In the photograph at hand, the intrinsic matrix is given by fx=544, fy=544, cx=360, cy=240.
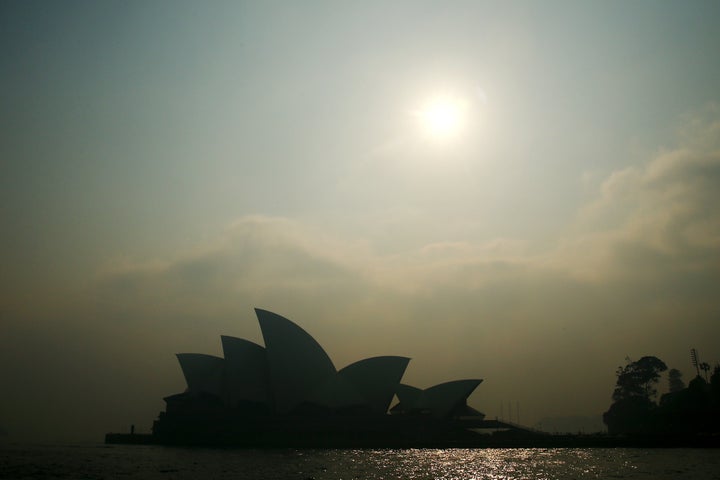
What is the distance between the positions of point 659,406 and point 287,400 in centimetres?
5960

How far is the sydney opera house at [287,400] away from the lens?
187 ft

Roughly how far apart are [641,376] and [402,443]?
5089 centimetres

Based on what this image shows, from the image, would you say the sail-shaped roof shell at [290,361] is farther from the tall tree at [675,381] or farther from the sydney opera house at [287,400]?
the tall tree at [675,381]

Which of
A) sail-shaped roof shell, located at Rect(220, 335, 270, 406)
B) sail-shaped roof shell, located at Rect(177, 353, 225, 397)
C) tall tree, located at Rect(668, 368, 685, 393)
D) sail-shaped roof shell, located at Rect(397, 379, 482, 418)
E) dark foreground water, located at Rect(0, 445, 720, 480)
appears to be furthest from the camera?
tall tree, located at Rect(668, 368, 685, 393)

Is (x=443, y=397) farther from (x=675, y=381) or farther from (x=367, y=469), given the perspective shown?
Result: (x=675, y=381)

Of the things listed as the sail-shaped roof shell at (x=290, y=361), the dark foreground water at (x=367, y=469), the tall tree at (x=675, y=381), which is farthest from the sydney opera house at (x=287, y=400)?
the tall tree at (x=675, y=381)

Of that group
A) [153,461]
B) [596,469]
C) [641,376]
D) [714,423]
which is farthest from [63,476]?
[641,376]

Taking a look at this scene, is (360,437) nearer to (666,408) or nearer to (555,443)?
(555,443)

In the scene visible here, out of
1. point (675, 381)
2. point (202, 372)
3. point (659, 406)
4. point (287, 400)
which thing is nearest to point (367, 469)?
point (287, 400)

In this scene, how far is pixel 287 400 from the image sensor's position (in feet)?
188

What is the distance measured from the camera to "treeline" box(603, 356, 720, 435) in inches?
2623

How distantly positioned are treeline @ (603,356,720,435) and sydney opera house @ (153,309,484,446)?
28576 mm

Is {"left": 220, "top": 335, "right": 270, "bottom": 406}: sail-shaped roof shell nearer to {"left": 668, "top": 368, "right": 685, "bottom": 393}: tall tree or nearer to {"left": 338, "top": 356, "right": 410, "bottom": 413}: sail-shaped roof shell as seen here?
{"left": 338, "top": 356, "right": 410, "bottom": 413}: sail-shaped roof shell

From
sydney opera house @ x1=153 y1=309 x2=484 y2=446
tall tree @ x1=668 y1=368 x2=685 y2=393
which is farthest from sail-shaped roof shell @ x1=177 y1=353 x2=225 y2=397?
tall tree @ x1=668 y1=368 x2=685 y2=393
